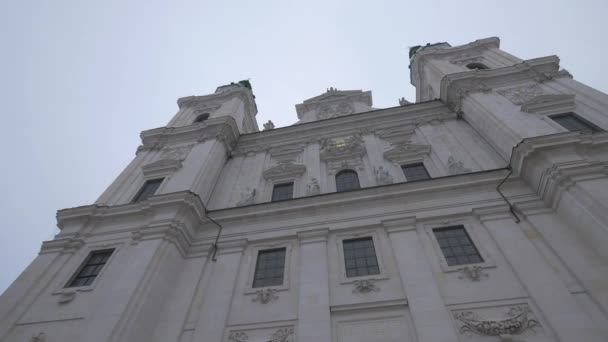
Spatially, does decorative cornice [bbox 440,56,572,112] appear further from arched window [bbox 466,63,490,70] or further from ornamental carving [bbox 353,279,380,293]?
ornamental carving [bbox 353,279,380,293]

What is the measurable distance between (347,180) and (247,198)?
5.63 metres

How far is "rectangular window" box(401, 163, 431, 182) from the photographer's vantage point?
58.7 ft

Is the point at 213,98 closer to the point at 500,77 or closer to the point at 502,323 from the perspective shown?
the point at 500,77

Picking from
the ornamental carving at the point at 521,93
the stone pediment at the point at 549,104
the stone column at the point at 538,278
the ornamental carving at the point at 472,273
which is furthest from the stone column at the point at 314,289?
the ornamental carving at the point at 521,93

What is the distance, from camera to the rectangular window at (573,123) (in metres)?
16.2

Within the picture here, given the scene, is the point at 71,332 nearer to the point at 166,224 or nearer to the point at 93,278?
the point at 93,278

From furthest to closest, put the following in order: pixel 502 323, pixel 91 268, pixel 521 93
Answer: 1. pixel 521 93
2. pixel 91 268
3. pixel 502 323

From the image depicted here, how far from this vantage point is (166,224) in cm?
1445

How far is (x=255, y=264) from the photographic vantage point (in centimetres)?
1430

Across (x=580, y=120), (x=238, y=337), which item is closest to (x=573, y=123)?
(x=580, y=120)

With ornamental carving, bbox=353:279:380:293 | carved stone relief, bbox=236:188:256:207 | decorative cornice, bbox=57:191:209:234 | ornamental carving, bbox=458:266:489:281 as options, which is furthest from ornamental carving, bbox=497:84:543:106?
decorative cornice, bbox=57:191:209:234

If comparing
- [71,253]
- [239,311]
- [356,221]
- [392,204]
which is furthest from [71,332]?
[392,204]

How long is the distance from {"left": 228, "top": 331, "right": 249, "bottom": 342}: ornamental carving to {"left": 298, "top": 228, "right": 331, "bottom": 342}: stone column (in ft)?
6.29

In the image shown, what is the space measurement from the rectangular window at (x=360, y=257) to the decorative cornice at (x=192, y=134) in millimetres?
12465
